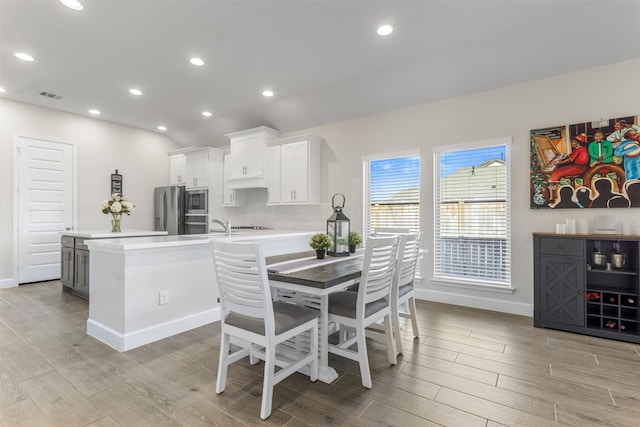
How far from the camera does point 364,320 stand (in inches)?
85.6

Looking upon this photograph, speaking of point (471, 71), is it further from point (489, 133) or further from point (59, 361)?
point (59, 361)

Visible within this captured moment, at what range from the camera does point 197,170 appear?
6.35 metres

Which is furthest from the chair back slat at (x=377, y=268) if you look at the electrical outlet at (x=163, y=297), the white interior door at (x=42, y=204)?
the white interior door at (x=42, y=204)

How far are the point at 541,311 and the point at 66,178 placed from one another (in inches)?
289

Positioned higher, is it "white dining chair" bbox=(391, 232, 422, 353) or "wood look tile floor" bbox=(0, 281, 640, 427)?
"white dining chair" bbox=(391, 232, 422, 353)

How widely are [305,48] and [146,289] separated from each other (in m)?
2.90

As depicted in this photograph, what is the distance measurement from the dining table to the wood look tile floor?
0.29 meters

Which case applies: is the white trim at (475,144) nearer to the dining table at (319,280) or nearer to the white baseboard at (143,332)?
the dining table at (319,280)

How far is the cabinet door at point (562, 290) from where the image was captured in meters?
3.07

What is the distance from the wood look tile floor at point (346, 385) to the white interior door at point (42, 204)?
2.59 metres

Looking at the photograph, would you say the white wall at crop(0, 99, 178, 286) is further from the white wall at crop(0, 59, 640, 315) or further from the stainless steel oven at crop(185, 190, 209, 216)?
the stainless steel oven at crop(185, 190, 209, 216)

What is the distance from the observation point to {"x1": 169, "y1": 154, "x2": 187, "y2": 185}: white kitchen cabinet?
671cm

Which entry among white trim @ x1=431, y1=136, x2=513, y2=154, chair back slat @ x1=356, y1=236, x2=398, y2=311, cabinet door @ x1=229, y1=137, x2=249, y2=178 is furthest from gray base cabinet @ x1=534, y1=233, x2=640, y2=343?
cabinet door @ x1=229, y1=137, x2=249, y2=178

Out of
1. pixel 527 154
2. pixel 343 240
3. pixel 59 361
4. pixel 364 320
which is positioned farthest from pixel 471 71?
pixel 59 361
